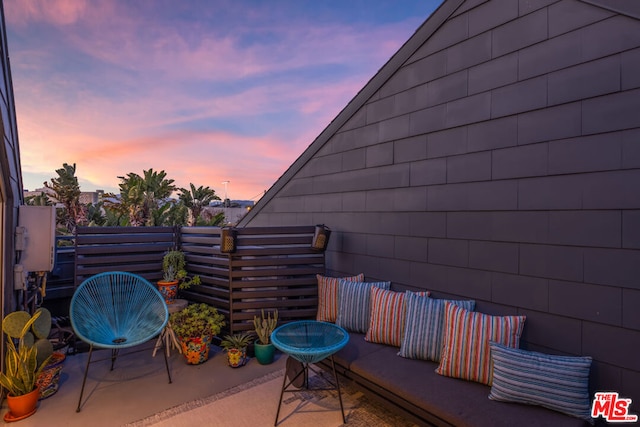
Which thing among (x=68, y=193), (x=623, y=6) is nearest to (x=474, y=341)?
(x=623, y=6)

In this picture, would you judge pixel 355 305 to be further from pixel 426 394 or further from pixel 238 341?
pixel 238 341

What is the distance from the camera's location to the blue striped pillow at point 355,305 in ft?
9.46

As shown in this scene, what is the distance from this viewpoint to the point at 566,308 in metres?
1.96

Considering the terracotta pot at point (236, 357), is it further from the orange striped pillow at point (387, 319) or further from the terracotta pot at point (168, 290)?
the orange striped pillow at point (387, 319)

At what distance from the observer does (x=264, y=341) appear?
3248 mm

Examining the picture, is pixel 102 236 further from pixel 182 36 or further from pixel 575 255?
pixel 575 255

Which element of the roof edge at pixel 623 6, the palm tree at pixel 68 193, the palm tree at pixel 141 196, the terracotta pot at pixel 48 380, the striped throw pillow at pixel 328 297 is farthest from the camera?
the palm tree at pixel 141 196

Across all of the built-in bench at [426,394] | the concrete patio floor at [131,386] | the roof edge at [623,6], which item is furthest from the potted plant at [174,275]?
the roof edge at [623,6]

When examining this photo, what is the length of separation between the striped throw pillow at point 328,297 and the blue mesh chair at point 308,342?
0.54 metres

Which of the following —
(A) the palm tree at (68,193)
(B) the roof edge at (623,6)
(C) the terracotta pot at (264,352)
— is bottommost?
(C) the terracotta pot at (264,352)

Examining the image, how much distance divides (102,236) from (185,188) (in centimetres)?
1003

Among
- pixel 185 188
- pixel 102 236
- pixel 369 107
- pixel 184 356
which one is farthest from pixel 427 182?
pixel 185 188

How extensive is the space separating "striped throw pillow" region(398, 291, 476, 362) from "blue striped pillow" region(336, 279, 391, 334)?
19.4 inches

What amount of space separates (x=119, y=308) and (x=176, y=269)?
76 cm
